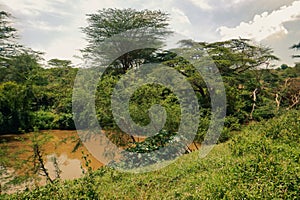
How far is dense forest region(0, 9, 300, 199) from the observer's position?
2.89 m

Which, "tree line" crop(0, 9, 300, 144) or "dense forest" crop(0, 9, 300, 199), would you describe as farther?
"tree line" crop(0, 9, 300, 144)

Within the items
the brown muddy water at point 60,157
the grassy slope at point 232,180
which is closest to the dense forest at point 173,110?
the grassy slope at point 232,180

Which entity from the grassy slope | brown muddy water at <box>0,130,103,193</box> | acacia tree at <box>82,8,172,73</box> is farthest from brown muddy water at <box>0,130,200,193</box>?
acacia tree at <box>82,8,172,73</box>

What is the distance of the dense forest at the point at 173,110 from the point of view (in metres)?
2.89

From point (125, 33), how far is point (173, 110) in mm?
7927

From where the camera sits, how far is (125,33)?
13.2m

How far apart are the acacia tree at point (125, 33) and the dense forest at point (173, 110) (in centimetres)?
5

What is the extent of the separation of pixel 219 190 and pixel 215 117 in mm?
4896

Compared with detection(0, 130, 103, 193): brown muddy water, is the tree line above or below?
above

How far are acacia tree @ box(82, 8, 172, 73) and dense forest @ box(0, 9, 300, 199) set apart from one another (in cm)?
5

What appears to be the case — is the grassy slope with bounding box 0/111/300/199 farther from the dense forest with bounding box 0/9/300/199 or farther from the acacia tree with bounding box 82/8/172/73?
the acacia tree with bounding box 82/8/172/73

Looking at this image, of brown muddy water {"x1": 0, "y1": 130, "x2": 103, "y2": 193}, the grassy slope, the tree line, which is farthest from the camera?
the tree line

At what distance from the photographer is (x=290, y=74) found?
16531 mm

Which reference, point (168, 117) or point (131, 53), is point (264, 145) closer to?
point (168, 117)
